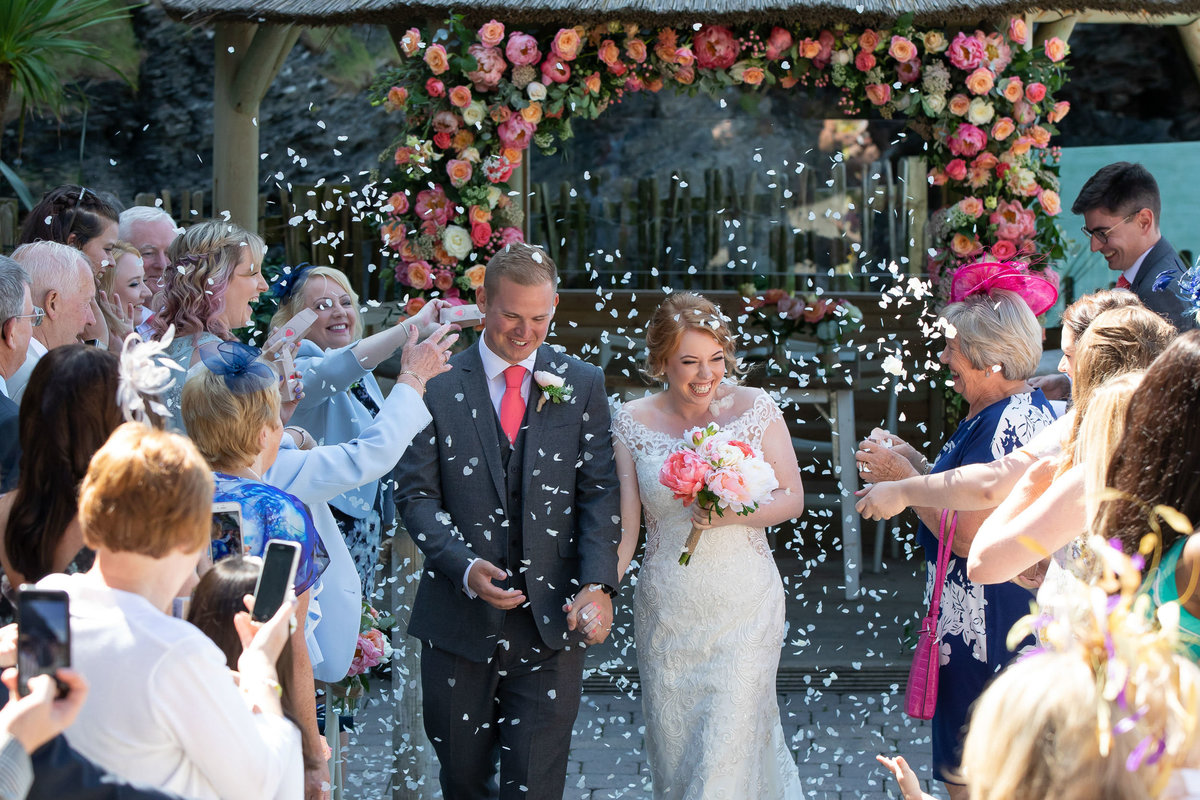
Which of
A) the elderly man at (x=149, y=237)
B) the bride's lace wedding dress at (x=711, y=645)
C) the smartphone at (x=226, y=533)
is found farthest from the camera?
the elderly man at (x=149, y=237)

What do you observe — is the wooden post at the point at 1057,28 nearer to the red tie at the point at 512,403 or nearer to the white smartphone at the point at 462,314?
the white smartphone at the point at 462,314

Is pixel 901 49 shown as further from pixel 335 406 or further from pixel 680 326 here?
pixel 335 406

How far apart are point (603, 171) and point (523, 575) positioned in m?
9.82

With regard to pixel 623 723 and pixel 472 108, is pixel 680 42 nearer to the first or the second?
pixel 472 108

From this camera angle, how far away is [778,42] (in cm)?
593

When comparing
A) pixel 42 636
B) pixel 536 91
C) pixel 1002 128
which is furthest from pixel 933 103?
pixel 42 636

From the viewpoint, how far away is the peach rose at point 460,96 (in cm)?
574

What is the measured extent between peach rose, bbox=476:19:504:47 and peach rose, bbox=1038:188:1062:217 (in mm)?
2754

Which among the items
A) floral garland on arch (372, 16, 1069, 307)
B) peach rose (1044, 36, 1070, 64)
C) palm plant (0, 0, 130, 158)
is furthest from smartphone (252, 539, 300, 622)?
palm plant (0, 0, 130, 158)

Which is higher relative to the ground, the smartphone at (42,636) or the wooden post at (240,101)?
the wooden post at (240,101)

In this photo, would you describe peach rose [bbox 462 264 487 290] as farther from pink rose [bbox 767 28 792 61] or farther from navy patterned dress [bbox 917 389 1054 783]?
navy patterned dress [bbox 917 389 1054 783]

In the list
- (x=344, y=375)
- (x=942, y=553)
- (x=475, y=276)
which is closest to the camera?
(x=942, y=553)

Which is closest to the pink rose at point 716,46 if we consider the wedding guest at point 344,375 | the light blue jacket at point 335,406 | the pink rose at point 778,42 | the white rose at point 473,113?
the pink rose at point 778,42

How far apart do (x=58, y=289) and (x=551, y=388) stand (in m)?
1.49
